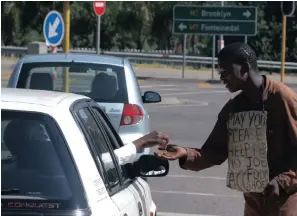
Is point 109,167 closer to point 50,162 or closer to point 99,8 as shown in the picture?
point 50,162

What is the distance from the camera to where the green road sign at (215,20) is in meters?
36.3

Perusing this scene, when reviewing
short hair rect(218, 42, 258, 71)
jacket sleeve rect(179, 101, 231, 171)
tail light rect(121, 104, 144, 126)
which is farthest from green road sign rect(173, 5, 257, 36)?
short hair rect(218, 42, 258, 71)

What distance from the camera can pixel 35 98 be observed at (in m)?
4.25

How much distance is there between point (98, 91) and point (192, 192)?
201 centimetres

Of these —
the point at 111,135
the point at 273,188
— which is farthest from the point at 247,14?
the point at 273,188

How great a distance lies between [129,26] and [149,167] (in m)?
49.5

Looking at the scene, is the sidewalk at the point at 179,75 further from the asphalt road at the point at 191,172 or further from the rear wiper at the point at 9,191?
the rear wiper at the point at 9,191

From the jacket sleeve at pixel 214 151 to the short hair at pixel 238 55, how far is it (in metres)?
0.35

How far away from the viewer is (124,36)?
56.8 metres

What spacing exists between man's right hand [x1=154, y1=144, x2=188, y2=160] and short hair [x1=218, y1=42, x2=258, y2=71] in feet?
2.01

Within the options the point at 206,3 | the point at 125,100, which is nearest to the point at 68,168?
the point at 125,100

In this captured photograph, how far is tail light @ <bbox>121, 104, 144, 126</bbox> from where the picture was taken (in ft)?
32.7

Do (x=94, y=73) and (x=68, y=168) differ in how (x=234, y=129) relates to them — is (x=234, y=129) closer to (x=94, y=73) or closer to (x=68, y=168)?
(x=68, y=168)

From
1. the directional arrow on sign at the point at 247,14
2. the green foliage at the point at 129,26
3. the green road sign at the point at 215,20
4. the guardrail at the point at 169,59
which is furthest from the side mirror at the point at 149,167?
the green foliage at the point at 129,26
